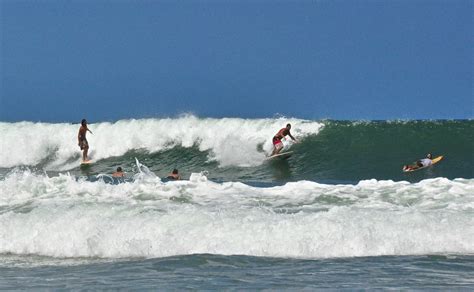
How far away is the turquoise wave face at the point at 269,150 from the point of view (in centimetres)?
1917

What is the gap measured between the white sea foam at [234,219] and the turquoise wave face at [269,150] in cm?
578

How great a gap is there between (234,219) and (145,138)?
54.3 ft

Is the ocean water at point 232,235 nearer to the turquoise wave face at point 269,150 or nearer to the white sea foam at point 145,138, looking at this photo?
the turquoise wave face at point 269,150

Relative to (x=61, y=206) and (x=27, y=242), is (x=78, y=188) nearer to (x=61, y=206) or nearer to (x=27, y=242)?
(x=61, y=206)

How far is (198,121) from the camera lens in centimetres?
2570

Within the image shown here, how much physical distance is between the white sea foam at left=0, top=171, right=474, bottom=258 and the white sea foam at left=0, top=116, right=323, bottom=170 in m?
8.96

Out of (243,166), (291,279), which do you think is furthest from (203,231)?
(243,166)

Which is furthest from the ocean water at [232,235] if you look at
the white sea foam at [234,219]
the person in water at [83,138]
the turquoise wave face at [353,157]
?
the person in water at [83,138]

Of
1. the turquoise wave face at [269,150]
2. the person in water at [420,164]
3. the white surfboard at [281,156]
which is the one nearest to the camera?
the person in water at [420,164]

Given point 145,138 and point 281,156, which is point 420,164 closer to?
point 281,156

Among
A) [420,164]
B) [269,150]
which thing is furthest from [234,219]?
[269,150]

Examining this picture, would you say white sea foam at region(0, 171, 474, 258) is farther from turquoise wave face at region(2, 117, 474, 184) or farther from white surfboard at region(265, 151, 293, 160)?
white surfboard at region(265, 151, 293, 160)

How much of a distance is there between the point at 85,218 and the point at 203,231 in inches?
74.3

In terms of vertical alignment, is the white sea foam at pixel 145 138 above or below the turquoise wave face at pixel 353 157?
above
